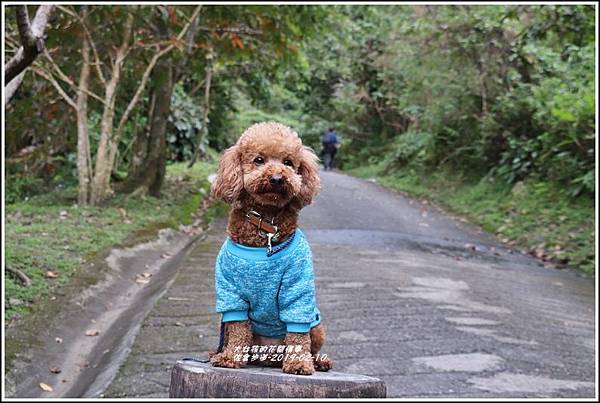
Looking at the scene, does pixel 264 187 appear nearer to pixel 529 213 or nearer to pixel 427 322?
pixel 427 322

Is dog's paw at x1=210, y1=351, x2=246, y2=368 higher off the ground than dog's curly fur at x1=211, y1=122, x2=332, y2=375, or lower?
lower

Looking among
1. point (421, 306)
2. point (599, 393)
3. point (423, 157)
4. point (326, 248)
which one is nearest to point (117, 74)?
point (326, 248)

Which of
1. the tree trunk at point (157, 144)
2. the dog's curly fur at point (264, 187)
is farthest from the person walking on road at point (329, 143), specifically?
the dog's curly fur at point (264, 187)

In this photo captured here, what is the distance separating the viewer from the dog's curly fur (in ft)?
8.46

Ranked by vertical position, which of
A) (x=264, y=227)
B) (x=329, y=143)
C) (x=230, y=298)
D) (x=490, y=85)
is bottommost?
(x=329, y=143)

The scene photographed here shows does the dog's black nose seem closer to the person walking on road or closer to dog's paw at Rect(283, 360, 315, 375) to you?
dog's paw at Rect(283, 360, 315, 375)

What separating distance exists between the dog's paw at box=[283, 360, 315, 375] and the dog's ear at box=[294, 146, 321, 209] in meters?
0.60

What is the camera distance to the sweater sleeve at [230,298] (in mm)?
2750

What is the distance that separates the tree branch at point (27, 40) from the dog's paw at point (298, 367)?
3300 millimetres

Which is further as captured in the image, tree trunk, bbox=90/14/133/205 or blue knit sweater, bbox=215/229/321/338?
tree trunk, bbox=90/14/133/205

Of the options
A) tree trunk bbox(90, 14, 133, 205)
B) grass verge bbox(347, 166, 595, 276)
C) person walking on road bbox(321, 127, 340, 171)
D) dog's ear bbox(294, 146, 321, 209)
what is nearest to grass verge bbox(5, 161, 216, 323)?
tree trunk bbox(90, 14, 133, 205)

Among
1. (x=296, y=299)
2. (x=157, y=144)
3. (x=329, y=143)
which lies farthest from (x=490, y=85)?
(x=296, y=299)

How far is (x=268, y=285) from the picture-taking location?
274cm

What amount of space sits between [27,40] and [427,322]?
4.45 meters
